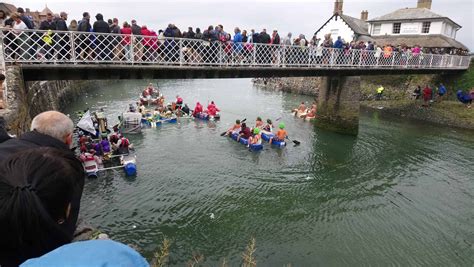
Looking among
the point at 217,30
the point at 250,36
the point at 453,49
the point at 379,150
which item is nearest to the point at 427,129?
the point at 379,150

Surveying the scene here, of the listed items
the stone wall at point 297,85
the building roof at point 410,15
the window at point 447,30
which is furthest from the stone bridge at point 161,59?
the window at point 447,30

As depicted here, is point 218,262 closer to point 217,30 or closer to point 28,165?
point 28,165

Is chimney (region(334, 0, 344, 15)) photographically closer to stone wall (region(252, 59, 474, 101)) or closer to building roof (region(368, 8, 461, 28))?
building roof (region(368, 8, 461, 28))

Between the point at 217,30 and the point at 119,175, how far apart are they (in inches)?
296

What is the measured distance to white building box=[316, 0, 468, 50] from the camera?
32750 millimetres

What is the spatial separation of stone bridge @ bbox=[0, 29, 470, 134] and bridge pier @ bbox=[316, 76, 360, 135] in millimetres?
66

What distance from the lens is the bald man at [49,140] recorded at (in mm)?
2186

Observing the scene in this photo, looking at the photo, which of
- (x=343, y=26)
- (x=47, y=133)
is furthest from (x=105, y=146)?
(x=343, y=26)

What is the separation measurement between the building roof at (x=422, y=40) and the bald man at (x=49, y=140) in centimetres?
3733

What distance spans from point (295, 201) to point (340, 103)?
11310 millimetres

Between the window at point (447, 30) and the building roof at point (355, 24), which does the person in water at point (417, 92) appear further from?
the building roof at point (355, 24)

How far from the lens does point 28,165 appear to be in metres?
1.72

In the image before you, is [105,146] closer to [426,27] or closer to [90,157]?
[90,157]

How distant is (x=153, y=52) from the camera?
1191 centimetres
